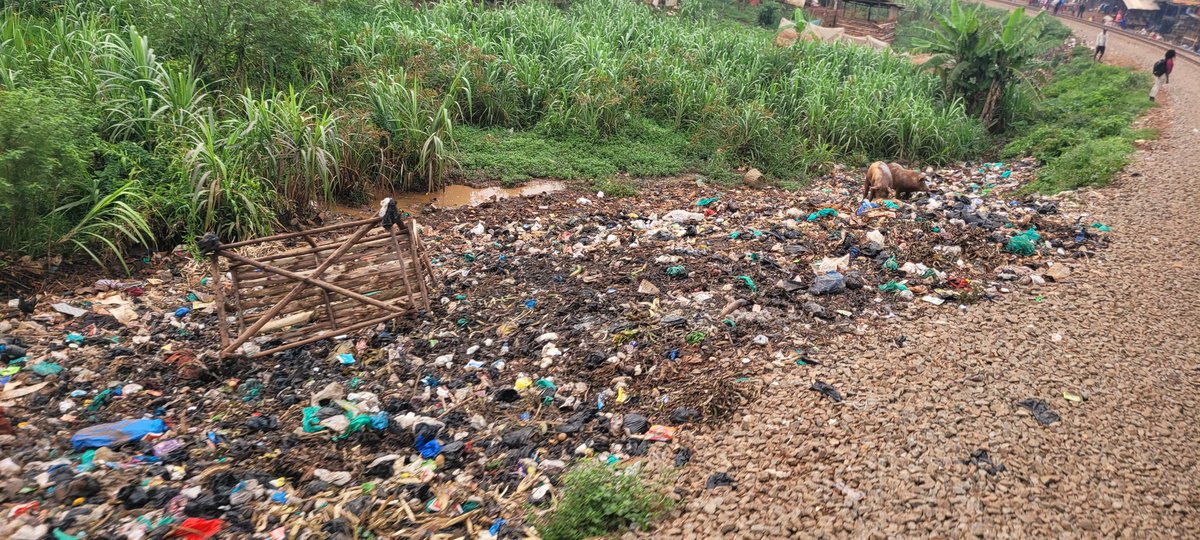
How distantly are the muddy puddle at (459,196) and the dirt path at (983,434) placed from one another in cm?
382

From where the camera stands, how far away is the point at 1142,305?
13.6ft

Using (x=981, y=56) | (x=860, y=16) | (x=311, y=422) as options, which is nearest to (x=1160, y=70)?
(x=981, y=56)

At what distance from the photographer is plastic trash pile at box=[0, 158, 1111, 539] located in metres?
2.62

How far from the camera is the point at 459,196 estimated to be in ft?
21.7

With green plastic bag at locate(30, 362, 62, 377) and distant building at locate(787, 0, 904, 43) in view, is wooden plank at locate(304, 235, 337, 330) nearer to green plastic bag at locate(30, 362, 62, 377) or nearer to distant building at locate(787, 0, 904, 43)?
green plastic bag at locate(30, 362, 62, 377)

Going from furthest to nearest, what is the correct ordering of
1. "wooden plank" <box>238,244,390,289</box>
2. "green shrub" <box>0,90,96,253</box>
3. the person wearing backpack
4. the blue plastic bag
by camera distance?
the person wearing backpack
"green shrub" <box>0,90,96,253</box>
"wooden plank" <box>238,244,390,289</box>
the blue plastic bag

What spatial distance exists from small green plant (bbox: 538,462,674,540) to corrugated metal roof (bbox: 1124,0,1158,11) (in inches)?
913

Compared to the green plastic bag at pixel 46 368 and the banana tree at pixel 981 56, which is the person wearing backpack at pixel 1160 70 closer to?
the banana tree at pixel 981 56

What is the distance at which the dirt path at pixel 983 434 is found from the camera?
2.50 m

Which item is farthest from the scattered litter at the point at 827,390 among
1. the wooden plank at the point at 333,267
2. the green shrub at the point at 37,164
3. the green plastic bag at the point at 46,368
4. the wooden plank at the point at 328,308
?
the green shrub at the point at 37,164

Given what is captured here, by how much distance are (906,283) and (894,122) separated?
4.74 metres

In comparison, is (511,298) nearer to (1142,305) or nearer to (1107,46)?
(1142,305)

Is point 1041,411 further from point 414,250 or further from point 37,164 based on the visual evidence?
point 37,164

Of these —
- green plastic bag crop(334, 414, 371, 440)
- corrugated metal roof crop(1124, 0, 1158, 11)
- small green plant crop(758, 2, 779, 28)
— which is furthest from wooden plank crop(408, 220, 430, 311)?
corrugated metal roof crop(1124, 0, 1158, 11)
